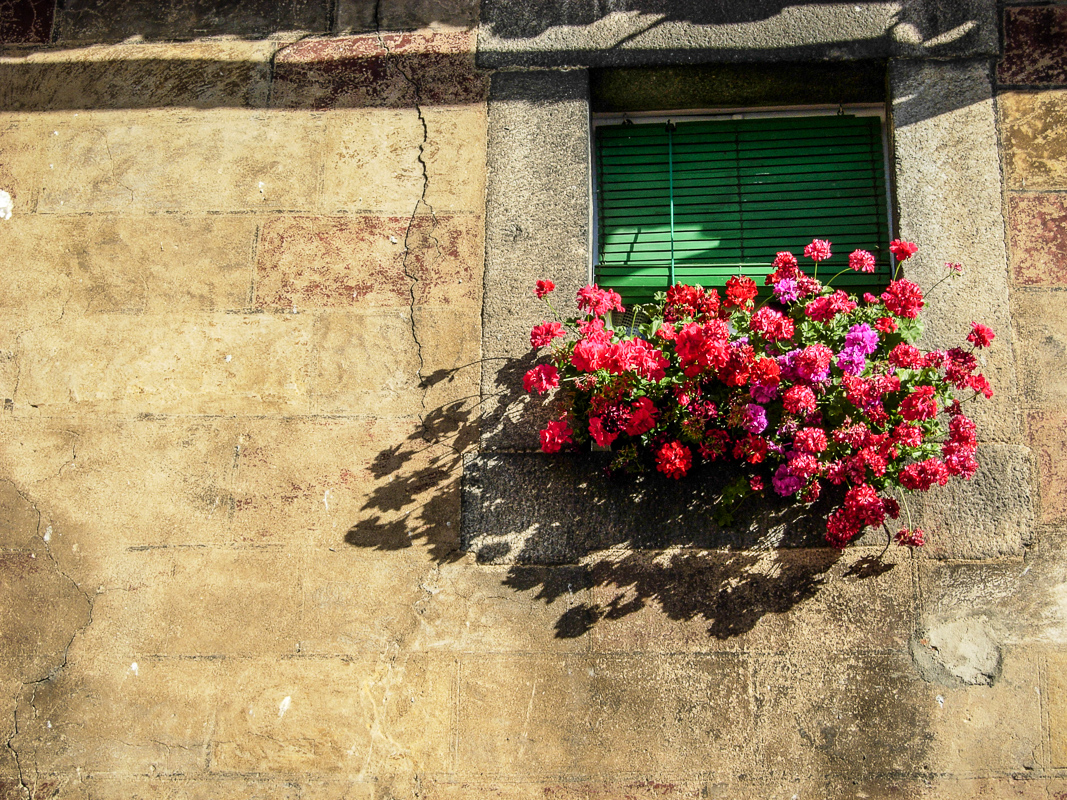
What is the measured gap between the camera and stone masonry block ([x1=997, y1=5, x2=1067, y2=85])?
3.72 metres

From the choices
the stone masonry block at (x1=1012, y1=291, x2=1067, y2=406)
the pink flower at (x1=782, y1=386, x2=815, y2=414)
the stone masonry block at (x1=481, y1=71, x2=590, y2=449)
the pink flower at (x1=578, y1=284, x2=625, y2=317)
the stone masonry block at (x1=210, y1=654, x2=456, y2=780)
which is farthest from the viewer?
the stone masonry block at (x1=481, y1=71, x2=590, y2=449)

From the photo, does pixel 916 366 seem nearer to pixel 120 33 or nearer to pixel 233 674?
pixel 233 674

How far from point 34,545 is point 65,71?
2.53 metres

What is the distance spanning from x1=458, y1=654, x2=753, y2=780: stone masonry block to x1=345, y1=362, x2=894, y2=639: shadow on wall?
20 centimetres

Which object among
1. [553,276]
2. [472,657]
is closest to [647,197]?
[553,276]

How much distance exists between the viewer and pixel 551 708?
327cm

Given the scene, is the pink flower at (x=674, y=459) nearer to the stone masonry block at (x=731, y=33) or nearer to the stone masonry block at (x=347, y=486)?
the stone masonry block at (x=347, y=486)

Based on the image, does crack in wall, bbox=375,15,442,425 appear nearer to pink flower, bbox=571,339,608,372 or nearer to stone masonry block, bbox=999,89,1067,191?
pink flower, bbox=571,339,608,372

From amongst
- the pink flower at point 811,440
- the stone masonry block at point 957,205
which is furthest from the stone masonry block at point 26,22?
the stone masonry block at point 957,205

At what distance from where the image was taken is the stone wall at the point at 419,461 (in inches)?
128

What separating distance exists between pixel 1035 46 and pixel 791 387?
244cm

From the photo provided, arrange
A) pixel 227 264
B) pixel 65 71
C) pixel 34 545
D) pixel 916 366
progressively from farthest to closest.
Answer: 1. pixel 65 71
2. pixel 227 264
3. pixel 34 545
4. pixel 916 366

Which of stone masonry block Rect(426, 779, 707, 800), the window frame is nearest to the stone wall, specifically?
stone masonry block Rect(426, 779, 707, 800)

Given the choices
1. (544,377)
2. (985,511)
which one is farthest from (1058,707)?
(544,377)
